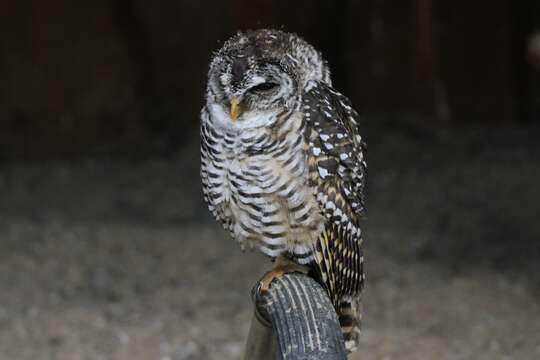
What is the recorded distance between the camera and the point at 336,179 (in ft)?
11.1

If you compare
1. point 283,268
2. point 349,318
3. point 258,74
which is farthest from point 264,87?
point 349,318

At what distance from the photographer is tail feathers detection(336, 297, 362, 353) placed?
351 cm

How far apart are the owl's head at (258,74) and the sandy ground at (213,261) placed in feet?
7.10

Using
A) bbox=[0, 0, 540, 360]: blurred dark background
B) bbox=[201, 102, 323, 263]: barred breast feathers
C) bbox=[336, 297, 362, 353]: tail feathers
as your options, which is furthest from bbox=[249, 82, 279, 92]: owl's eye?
bbox=[0, 0, 540, 360]: blurred dark background

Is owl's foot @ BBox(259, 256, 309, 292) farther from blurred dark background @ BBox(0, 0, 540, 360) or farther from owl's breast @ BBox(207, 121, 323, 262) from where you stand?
blurred dark background @ BBox(0, 0, 540, 360)

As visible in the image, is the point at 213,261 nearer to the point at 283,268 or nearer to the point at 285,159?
the point at 283,268

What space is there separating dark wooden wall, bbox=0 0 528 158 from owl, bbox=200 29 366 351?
4255mm
